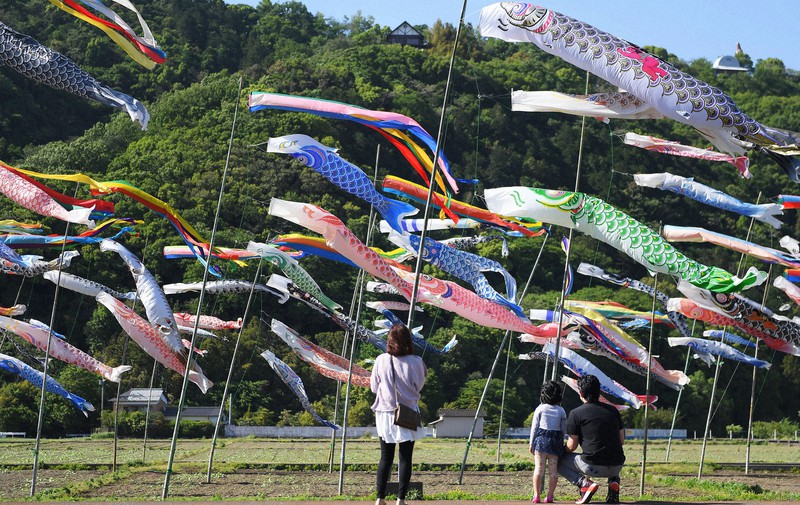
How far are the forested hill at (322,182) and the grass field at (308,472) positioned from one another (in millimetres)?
4636

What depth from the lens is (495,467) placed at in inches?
1102

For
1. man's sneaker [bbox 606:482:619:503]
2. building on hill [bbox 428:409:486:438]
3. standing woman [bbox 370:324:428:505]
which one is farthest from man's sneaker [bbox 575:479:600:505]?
building on hill [bbox 428:409:486:438]

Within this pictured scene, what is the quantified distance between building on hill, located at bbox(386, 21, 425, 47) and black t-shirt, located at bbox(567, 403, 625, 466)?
103024mm

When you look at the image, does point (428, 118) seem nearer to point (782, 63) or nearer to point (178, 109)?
point (178, 109)

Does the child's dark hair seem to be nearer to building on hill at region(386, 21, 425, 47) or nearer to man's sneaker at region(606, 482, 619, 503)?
man's sneaker at region(606, 482, 619, 503)

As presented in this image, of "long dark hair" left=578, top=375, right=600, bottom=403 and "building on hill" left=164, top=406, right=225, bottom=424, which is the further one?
"building on hill" left=164, top=406, right=225, bottom=424

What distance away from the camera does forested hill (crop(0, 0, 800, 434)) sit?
47594 millimetres

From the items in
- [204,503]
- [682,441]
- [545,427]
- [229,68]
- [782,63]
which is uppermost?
[782,63]

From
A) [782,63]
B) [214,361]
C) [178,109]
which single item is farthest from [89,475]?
[782,63]

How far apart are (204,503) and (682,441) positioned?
119 feet

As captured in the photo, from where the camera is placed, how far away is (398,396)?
9.39 metres

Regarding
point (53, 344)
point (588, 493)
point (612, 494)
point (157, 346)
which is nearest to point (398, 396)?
point (588, 493)

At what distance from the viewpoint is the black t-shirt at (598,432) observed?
10703 millimetres

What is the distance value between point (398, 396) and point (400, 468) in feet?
1.88
